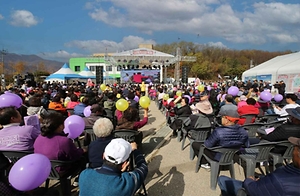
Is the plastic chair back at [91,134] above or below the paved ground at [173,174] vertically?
above

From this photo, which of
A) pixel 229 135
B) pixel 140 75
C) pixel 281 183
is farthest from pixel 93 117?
pixel 140 75

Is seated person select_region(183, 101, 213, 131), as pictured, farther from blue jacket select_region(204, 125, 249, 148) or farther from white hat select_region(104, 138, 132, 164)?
white hat select_region(104, 138, 132, 164)

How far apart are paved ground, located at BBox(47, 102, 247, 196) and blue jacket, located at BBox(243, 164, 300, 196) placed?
1.55 m

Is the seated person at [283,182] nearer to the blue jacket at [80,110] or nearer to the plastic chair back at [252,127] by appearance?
the plastic chair back at [252,127]

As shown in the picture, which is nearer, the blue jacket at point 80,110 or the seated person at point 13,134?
the seated person at point 13,134

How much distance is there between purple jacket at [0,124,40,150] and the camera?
2.66 metres

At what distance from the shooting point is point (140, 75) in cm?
3353

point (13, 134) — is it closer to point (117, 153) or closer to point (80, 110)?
point (117, 153)

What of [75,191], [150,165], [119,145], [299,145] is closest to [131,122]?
[150,165]

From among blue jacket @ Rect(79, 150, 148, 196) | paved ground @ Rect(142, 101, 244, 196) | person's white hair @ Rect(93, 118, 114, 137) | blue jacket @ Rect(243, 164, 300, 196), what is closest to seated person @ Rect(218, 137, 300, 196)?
blue jacket @ Rect(243, 164, 300, 196)

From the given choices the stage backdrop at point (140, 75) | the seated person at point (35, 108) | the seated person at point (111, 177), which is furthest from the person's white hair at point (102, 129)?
the stage backdrop at point (140, 75)

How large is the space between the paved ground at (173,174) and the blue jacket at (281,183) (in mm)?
1548

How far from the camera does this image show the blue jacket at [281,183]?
5.26 feet

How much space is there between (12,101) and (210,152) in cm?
378
